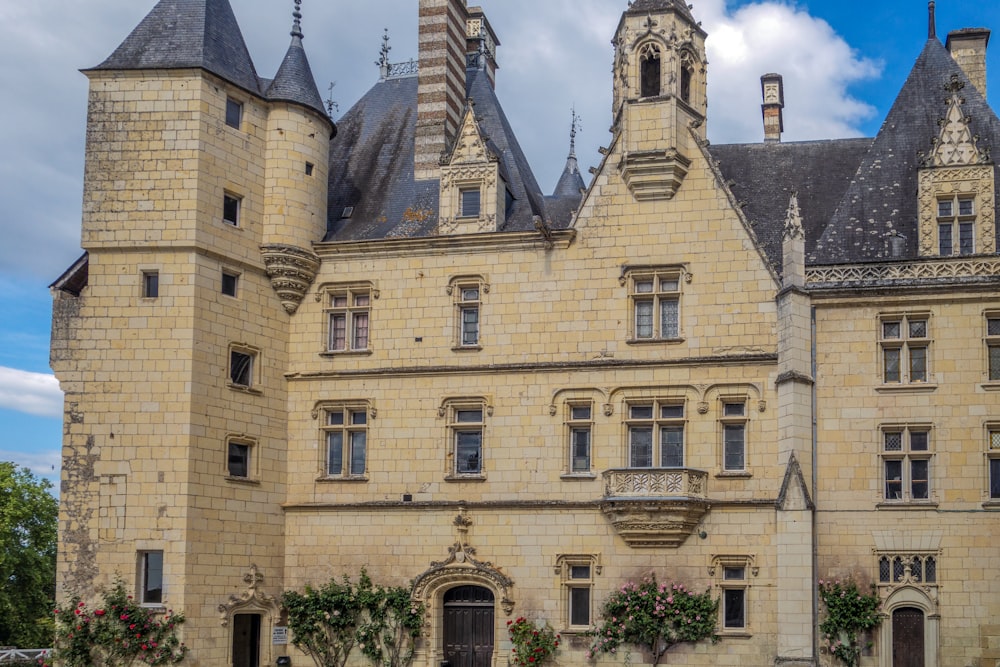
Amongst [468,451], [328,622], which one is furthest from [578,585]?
[328,622]

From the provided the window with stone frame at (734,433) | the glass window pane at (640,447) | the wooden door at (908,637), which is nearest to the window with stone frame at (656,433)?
the glass window pane at (640,447)

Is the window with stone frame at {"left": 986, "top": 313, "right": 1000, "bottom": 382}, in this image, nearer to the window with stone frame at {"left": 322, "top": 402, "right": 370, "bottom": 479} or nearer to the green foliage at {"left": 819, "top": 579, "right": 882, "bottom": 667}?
the green foliage at {"left": 819, "top": 579, "right": 882, "bottom": 667}

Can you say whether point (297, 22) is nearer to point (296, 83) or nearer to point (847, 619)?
point (296, 83)

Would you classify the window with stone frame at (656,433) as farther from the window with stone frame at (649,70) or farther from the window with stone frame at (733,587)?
the window with stone frame at (649,70)

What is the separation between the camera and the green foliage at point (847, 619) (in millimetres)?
23562

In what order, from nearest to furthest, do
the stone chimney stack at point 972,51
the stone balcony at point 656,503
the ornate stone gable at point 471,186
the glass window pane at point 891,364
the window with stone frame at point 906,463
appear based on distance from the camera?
the window with stone frame at point 906,463 → the stone balcony at point 656,503 → the glass window pane at point 891,364 → the ornate stone gable at point 471,186 → the stone chimney stack at point 972,51

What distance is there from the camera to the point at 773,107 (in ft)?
111

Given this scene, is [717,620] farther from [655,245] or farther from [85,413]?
[85,413]

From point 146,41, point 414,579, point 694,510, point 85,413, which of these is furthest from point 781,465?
point 146,41

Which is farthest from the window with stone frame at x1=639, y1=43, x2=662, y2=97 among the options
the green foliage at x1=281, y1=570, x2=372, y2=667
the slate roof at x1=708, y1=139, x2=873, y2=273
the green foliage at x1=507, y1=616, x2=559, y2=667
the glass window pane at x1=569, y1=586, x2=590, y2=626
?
the green foliage at x1=281, y1=570, x2=372, y2=667

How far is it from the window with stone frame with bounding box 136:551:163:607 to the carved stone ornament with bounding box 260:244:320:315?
20.4 ft

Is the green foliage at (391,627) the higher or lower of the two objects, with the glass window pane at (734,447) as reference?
lower

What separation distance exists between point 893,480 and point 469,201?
10764 mm

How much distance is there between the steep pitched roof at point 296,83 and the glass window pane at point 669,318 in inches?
356
